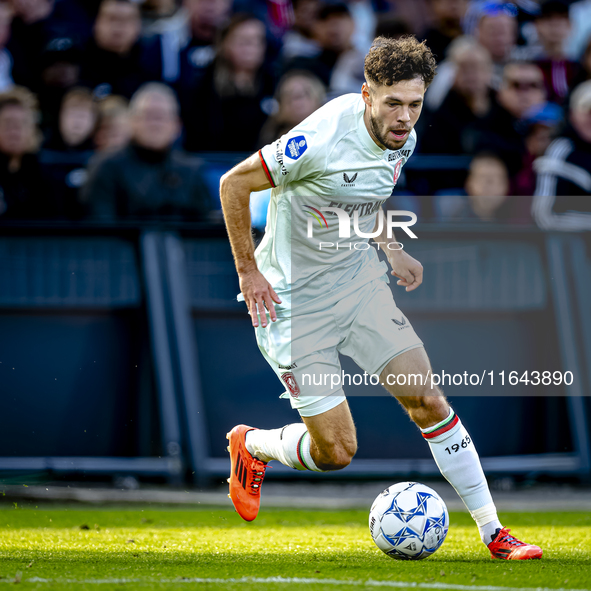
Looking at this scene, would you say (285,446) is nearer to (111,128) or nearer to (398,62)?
(398,62)

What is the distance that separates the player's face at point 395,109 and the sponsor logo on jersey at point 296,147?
1.25 ft

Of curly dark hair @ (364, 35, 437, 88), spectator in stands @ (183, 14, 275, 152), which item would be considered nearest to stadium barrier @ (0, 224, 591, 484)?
spectator in stands @ (183, 14, 275, 152)

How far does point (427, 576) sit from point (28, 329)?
3.82 metres

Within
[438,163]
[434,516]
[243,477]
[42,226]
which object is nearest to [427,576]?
[434,516]

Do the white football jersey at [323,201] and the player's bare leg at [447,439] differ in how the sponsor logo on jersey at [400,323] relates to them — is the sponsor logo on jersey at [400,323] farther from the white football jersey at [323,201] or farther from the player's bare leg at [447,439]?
the white football jersey at [323,201]

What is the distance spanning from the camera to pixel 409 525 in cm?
434

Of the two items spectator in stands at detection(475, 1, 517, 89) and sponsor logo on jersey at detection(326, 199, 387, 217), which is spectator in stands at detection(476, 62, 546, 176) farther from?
sponsor logo on jersey at detection(326, 199, 387, 217)

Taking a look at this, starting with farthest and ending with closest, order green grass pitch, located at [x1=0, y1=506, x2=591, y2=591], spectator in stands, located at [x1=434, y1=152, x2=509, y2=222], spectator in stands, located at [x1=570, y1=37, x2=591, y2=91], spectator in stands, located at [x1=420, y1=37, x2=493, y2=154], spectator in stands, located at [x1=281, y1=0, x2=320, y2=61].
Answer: spectator in stands, located at [x1=281, y1=0, x2=320, y2=61]
spectator in stands, located at [x1=570, y1=37, x2=591, y2=91]
spectator in stands, located at [x1=420, y1=37, x2=493, y2=154]
spectator in stands, located at [x1=434, y1=152, x2=509, y2=222]
green grass pitch, located at [x1=0, y1=506, x2=591, y2=591]

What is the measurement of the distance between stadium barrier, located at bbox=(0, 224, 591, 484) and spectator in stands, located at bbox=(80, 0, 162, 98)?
2.50 m

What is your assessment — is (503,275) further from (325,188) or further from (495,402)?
(325,188)

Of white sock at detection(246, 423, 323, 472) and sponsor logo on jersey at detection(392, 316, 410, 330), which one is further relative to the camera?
white sock at detection(246, 423, 323, 472)

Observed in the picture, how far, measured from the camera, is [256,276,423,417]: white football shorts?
4.75m

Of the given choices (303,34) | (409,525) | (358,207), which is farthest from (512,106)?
(409,525)

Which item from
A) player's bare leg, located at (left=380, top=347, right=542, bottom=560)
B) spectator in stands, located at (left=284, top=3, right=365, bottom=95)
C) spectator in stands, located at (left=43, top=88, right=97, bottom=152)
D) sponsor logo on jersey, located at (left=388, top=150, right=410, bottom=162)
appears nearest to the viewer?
player's bare leg, located at (left=380, top=347, right=542, bottom=560)
